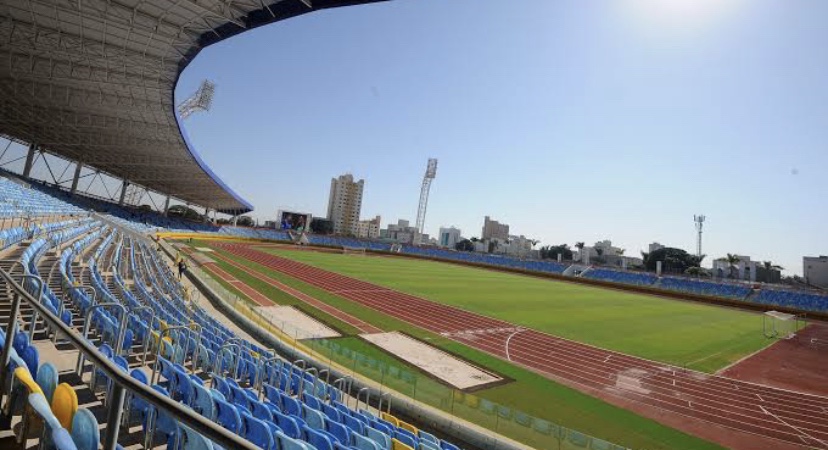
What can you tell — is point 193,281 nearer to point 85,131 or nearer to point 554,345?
point 554,345

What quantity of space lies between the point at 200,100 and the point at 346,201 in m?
99.6

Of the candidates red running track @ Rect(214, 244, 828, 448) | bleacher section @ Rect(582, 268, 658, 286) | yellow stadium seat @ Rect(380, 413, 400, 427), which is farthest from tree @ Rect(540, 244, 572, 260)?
yellow stadium seat @ Rect(380, 413, 400, 427)

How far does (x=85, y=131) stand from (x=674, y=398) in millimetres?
50512

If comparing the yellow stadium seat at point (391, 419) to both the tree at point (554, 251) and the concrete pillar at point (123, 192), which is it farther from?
the tree at point (554, 251)

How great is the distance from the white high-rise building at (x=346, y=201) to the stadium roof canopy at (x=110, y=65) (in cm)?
13355

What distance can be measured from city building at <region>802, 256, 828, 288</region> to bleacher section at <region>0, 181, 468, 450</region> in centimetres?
11739

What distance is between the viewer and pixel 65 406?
359 centimetres

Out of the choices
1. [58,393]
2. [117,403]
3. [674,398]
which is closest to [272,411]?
[58,393]

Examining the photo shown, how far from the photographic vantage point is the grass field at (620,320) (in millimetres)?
22109

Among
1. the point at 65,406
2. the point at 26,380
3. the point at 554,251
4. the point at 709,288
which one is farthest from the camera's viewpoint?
the point at 554,251

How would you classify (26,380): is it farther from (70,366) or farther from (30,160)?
(30,160)

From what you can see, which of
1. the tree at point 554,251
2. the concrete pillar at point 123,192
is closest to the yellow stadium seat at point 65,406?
the concrete pillar at point 123,192

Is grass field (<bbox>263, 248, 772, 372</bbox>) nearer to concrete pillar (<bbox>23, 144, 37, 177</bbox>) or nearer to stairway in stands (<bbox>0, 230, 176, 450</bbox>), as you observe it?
stairway in stands (<bbox>0, 230, 176, 450</bbox>)

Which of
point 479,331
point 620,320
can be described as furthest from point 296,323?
point 620,320
